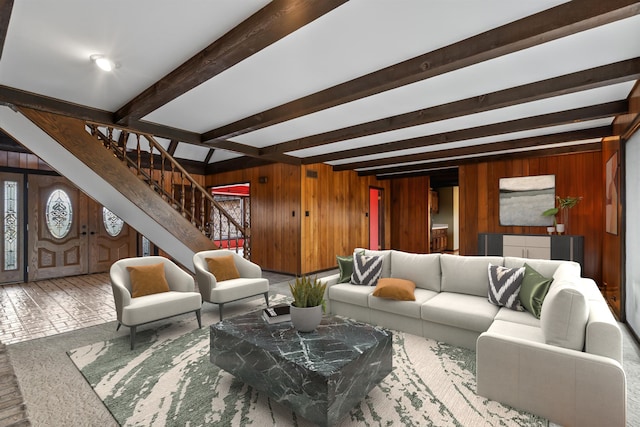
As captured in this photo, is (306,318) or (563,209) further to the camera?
(563,209)

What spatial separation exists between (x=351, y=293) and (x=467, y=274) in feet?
4.29

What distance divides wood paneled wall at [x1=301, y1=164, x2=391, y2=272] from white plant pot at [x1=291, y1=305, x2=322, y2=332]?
4.13 m

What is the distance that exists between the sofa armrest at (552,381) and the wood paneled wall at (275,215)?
464cm

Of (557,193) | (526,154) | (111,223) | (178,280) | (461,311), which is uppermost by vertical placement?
(526,154)

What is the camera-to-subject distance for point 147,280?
11.5ft

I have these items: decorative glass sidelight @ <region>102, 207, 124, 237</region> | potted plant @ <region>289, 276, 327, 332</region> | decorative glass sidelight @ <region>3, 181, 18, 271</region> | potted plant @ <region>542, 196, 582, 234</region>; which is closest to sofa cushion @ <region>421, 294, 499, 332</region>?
potted plant @ <region>289, 276, 327, 332</region>

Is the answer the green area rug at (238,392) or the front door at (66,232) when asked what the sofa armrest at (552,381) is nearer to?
the green area rug at (238,392)

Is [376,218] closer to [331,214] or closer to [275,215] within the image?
[331,214]

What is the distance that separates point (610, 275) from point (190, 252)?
618 cm

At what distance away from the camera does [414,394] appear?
7.35 ft

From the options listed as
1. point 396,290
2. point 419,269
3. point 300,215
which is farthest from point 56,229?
point 419,269

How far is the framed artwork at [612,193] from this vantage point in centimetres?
375

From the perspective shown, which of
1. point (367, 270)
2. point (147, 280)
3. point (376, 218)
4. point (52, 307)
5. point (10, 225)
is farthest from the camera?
point (376, 218)

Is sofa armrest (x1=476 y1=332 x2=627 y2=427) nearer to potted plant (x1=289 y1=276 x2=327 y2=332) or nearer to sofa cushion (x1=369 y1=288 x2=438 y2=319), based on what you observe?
sofa cushion (x1=369 y1=288 x2=438 y2=319)
